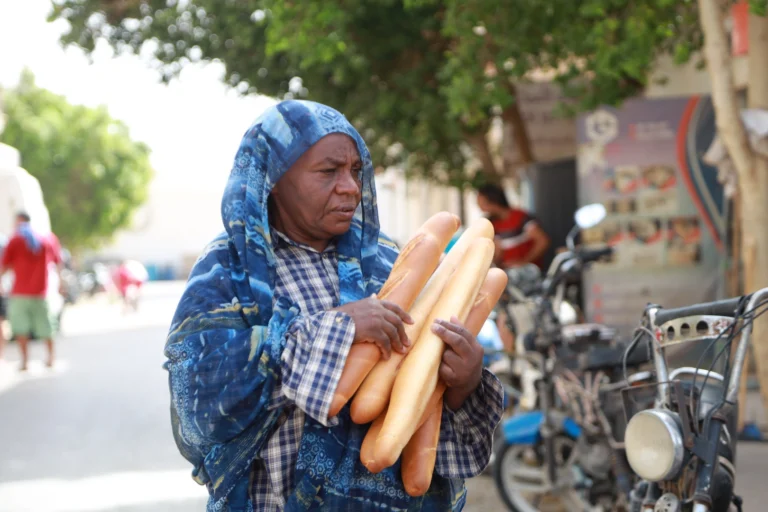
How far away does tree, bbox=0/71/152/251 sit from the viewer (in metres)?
47.4

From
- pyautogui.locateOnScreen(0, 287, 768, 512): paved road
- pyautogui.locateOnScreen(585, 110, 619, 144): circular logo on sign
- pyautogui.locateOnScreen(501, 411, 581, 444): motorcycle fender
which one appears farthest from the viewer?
pyautogui.locateOnScreen(585, 110, 619, 144): circular logo on sign

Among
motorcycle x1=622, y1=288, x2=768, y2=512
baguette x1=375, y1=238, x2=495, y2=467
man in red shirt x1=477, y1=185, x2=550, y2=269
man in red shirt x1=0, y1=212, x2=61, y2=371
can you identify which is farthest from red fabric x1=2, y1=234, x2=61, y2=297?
baguette x1=375, y1=238, x2=495, y2=467

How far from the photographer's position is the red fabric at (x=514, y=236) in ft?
29.8

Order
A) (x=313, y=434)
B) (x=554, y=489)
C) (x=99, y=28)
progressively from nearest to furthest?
(x=313, y=434), (x=554, y=489), (x=99, y=28)

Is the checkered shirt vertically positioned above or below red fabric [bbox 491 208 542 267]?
above

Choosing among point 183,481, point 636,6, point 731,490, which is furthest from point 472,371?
point 636,6

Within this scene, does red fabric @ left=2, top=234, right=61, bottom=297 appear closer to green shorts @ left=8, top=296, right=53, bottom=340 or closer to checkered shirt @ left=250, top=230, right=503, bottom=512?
green shorts @ left=8, top=296, right=53, bottom=340

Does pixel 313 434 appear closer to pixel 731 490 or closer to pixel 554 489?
pixel 731 490

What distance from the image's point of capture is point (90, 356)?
17812mm

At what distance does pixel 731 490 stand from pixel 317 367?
1.58 metres

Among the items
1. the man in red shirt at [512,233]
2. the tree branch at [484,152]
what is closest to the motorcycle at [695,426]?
the man in red shirt at [512,233]

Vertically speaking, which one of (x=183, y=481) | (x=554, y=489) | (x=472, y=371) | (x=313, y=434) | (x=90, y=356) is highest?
(x=472, y=371)

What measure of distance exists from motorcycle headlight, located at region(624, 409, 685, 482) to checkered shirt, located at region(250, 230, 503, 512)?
88cm

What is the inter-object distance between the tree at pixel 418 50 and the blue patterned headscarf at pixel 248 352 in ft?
19.1
